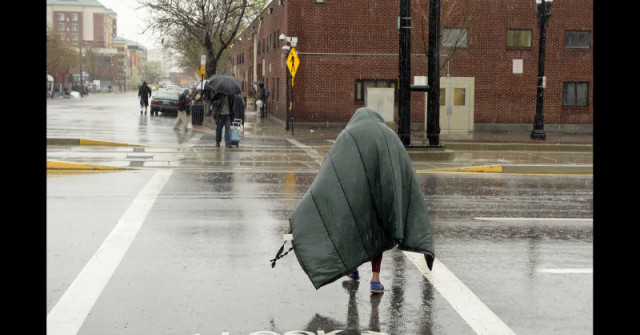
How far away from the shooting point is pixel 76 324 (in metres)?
5.43

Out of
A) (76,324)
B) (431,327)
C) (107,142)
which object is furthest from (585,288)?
(107,142)

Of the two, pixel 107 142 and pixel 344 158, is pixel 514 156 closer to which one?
pixel 107 142

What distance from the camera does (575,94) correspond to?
114ft

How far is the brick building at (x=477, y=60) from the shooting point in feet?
112

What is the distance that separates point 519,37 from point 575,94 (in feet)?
12.4

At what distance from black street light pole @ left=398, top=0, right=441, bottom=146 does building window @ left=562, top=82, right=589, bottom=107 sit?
17.4 meters

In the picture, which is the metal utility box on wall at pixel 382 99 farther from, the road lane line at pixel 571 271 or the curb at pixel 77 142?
Result: the road lane line at pixel 571 271

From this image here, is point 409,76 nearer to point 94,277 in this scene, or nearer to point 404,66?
point 404,66

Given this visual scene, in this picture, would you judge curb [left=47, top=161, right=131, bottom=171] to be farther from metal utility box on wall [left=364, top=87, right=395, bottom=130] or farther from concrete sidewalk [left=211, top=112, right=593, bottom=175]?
metal utility box on wall [left=364, top=87, right=395, bottom=130]

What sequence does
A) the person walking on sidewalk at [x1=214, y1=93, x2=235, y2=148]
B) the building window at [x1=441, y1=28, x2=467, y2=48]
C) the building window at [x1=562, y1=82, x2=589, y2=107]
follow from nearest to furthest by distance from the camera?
the person walking on sidewalk at [x1=214, y1=93, x2=235, y2=148] < the building window at [x1=441, y1=28, x2=467, y2=48] < the building window at [x1=562, y1=82, x2=589, y2=107]

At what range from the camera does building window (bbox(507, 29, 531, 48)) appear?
34344 mm

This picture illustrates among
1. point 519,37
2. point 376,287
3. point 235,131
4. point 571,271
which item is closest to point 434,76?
point 235,131

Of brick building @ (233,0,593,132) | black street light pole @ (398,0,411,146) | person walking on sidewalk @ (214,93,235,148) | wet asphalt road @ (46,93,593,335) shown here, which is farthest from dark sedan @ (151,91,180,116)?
wet asphalt road @ (46,93,593,335)

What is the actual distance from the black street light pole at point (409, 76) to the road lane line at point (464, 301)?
11.5 m
